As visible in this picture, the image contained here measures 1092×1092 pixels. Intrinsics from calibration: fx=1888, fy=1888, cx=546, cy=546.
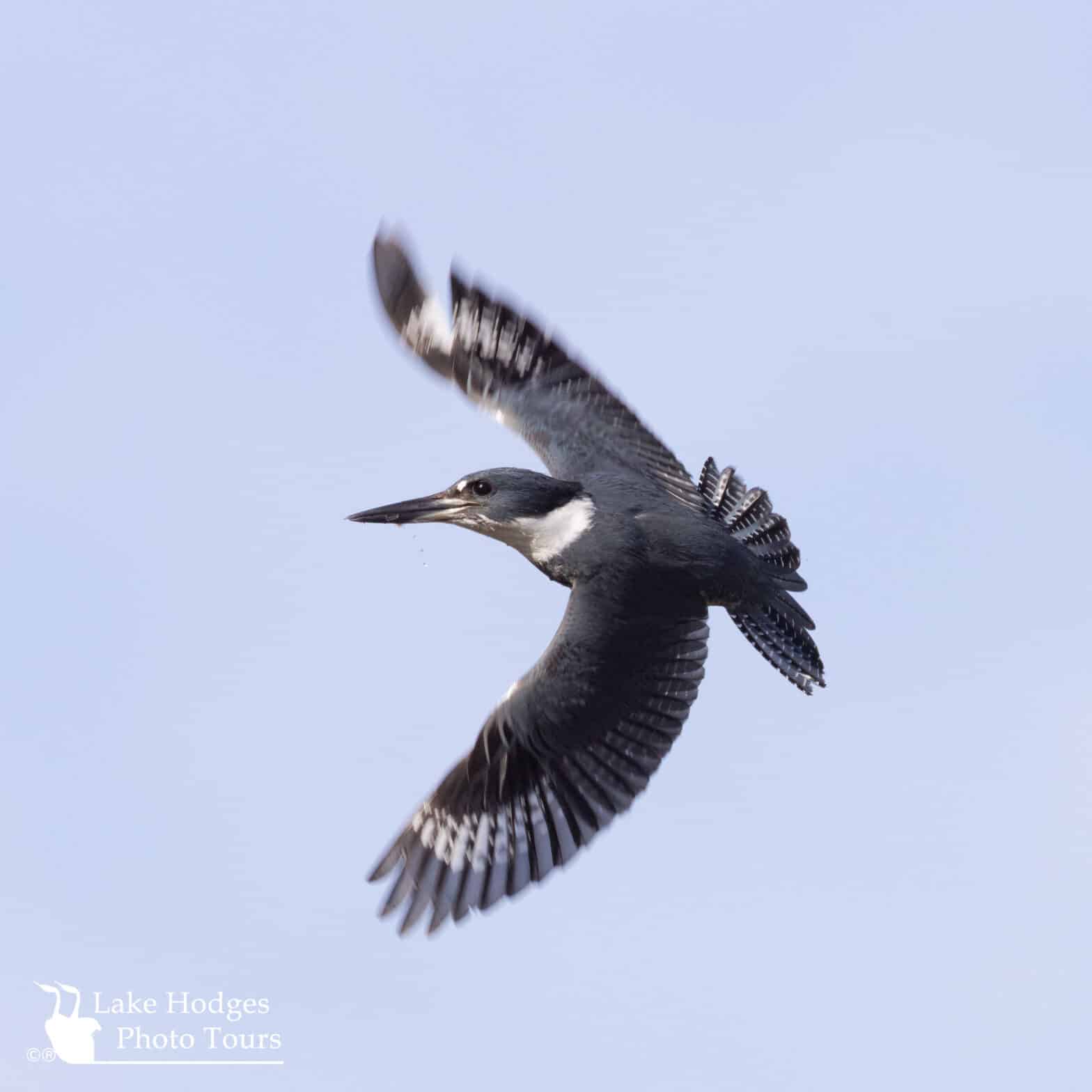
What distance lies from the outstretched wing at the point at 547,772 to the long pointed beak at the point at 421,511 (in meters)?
0.96

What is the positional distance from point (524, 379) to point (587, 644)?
2.10 metres

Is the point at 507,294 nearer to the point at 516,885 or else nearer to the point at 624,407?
the point at 624,407

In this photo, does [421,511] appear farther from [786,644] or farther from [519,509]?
[786,644]

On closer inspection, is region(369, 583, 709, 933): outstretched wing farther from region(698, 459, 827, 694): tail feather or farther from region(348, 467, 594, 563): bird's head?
region(698, 459, 827, 694): tail feather

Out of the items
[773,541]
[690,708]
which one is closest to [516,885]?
[690,708]

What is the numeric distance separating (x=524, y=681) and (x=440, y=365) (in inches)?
97.1

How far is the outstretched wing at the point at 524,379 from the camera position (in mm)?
8641

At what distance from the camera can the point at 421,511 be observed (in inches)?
329

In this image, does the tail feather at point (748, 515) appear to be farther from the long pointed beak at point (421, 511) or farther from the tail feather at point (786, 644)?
the long pointed beak at point (421, 511)

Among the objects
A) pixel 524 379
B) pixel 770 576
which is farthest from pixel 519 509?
pixel 524 379

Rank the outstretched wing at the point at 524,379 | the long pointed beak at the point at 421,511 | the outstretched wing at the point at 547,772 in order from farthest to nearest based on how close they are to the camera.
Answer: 1. the outstretched wing at the point at 524,379
2. the long pointed beak at the point at 421,511
3. the outstretched wing at the point at 547,772

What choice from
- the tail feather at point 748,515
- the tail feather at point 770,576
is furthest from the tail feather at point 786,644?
the tail feather at point 748,515

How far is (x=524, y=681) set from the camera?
7340mm

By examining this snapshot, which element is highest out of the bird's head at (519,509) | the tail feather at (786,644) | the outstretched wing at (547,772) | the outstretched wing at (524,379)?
the outstretched wing at (524,379)
